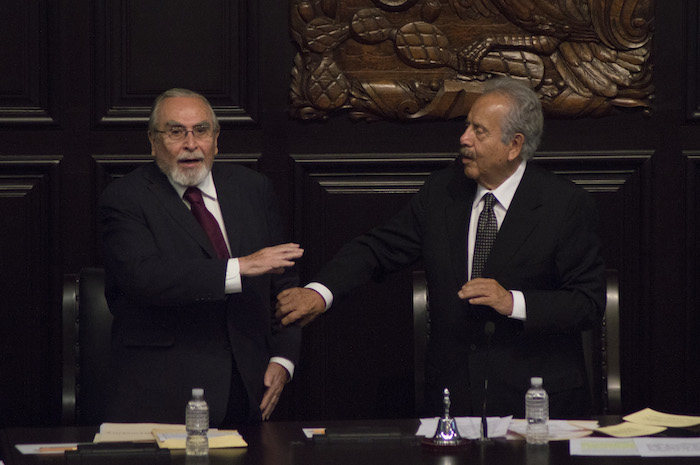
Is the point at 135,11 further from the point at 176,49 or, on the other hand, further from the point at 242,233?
the point at 242,233

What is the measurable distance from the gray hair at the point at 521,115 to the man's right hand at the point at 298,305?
872mm

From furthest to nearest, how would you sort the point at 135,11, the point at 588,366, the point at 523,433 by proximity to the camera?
the point at 135,11, the point at 588,366, the point at 523,433

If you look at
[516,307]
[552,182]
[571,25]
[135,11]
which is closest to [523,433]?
[516,307]

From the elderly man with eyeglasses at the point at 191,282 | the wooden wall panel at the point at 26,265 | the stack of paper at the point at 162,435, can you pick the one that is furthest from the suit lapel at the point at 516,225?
the wooden wall panel at the point at 26,265

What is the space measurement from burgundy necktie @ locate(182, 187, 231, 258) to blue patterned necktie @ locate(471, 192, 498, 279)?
0.86 meters

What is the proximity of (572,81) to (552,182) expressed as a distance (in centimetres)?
92

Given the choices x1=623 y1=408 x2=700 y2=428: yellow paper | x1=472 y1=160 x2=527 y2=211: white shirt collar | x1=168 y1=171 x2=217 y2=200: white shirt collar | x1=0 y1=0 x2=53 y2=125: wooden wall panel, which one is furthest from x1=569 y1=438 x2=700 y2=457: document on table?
x1=0 y1=0 x2=53 y2=125: wooden wall panel

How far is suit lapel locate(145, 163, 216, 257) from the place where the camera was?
12.4 ft

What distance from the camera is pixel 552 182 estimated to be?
4.05 metres

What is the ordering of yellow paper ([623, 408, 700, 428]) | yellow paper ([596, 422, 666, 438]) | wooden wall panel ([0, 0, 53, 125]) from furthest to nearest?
wooden wall panel ([0, 0, 53, 125]), yellow paper ([623, 408, 700, 428]), yellow paper ([596, 422, 666, 438])

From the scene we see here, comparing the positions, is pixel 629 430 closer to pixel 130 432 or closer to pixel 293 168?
pixel 130 432

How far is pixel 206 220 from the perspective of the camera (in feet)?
12.7

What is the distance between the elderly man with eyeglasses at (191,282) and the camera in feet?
11.9

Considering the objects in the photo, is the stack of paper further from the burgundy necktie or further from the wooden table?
the burgundy necktie
